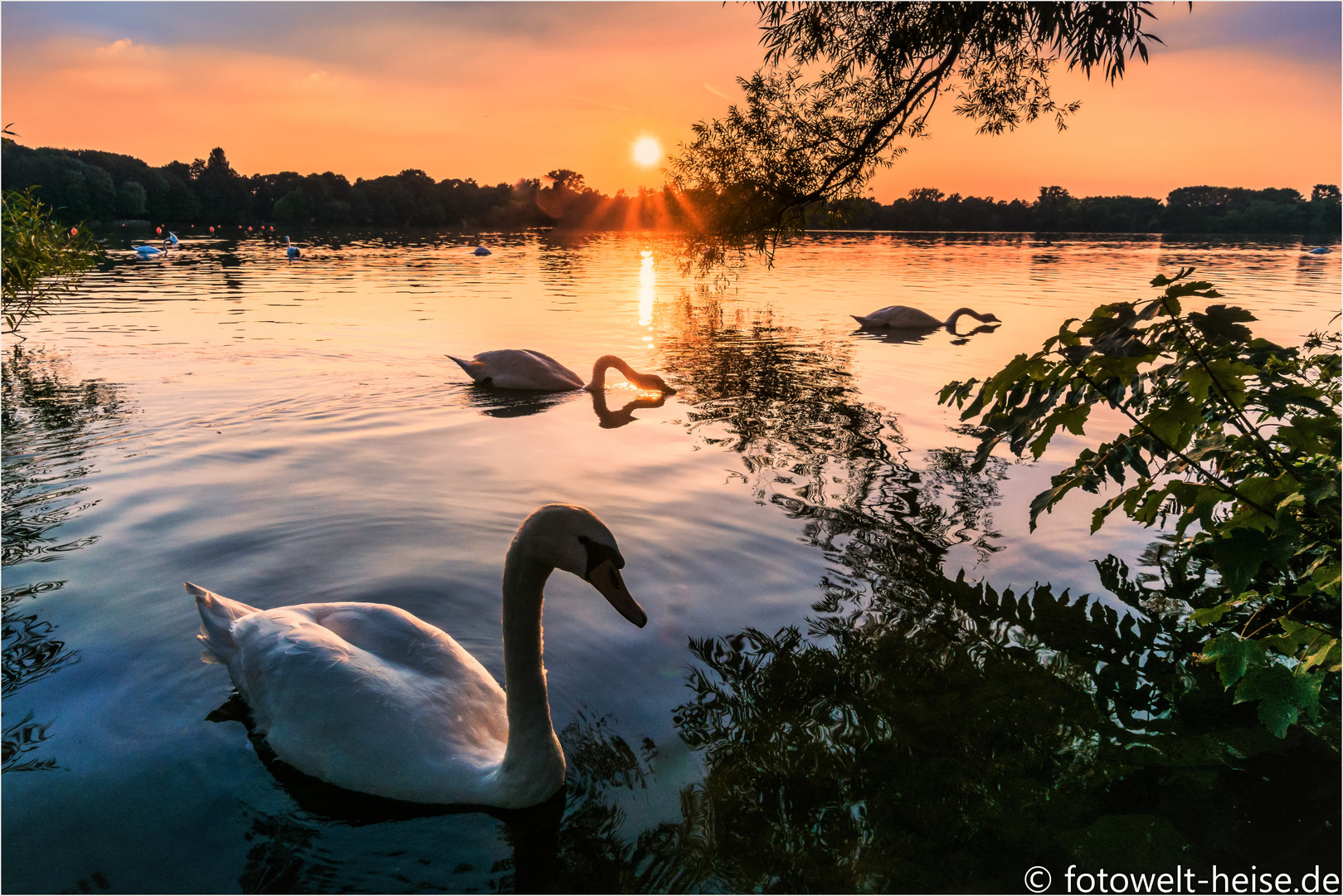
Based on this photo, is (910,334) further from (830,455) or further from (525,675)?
(525,675)

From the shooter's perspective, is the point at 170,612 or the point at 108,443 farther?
the point at 108,443

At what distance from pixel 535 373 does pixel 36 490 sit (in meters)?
6.50

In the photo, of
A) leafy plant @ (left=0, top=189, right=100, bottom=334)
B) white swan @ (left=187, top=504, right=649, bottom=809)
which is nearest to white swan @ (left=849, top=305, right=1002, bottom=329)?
leafy plant @ (left=0, top=189, right=100, bottom=334)

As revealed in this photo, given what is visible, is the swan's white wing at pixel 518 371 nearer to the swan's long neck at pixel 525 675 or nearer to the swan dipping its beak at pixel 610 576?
the swan's long neck at pixel 525 675

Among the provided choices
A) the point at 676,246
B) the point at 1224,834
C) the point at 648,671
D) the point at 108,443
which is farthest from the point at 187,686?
the point at 676,246

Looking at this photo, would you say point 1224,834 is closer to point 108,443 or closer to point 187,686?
point 187,686

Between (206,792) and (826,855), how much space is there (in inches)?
107

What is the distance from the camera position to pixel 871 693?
429cm

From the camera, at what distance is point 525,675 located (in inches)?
133

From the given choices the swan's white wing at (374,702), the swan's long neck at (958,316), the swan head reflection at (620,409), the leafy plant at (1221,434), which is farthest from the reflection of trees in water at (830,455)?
the swan's long neck at (958,316)

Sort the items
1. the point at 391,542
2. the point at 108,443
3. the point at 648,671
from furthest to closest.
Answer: the point at 108,443 < the point at 391,542 < the point at 648,671

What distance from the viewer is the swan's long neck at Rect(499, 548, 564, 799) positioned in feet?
10.9

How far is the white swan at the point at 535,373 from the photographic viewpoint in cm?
1229

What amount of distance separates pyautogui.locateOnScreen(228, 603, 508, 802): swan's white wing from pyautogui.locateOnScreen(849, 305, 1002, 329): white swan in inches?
685
